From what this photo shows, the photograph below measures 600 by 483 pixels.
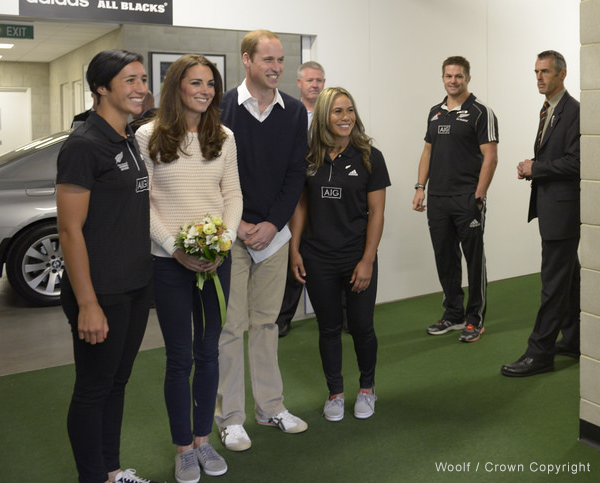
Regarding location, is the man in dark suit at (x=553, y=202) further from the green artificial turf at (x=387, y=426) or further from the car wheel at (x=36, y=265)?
the car wheel at (x=36, y=265)

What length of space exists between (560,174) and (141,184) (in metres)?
2.30

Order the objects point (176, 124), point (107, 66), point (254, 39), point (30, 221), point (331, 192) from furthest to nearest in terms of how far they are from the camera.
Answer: point (30, 221) < point (331, 192) < point (254, 39) < point (176, 124) < point (107, 66)

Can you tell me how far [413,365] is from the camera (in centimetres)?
415

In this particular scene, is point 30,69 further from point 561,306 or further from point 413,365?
point 561,306

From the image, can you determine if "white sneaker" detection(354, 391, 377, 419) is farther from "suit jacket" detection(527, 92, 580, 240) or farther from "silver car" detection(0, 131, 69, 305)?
"silver car" detection(0, 131, 69, 305)

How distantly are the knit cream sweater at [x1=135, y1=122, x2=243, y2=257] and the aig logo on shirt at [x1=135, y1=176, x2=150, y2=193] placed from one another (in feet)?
0.70

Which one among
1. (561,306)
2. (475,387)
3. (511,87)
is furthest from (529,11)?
(475,387)

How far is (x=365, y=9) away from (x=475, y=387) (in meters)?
2.90

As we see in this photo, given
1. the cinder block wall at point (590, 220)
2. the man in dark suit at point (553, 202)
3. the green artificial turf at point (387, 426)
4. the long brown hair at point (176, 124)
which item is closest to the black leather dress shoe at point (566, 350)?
the green artificial turf at point (387, 426)

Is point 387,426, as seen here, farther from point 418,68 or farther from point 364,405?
point 418,68

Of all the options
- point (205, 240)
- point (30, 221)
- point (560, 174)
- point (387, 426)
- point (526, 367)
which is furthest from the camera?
point (30, 221)

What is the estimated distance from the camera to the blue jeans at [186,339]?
265 centimetres

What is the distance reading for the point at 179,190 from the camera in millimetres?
2635

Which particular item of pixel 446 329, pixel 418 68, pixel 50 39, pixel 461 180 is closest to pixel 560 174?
pixel 461 180
